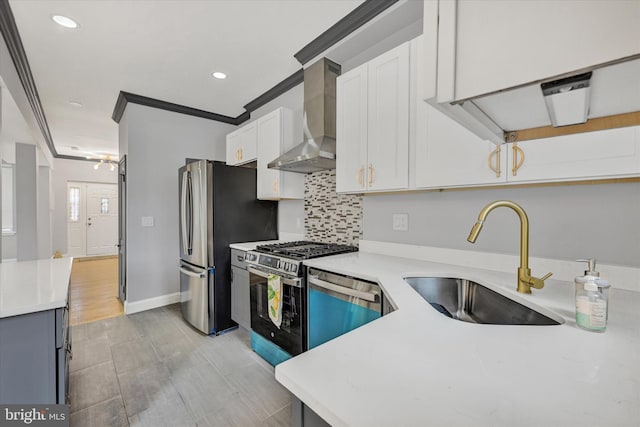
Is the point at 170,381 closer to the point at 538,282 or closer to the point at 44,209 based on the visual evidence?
the point at 538,282

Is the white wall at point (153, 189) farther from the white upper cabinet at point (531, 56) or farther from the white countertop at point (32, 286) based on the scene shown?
the white upper cabinet at point (531, 56)

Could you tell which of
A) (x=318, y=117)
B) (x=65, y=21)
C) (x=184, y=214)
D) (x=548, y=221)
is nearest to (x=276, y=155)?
(x=318, y=117)

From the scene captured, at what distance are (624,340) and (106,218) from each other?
9.76 m

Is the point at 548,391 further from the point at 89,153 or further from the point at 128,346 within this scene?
the point at 89,153

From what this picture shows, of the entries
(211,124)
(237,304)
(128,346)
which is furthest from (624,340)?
(211,124)

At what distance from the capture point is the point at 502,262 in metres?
1.64

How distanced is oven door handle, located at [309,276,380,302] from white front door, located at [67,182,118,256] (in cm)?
751

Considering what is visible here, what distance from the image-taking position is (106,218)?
7.84 m

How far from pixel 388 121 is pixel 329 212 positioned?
1115 mm

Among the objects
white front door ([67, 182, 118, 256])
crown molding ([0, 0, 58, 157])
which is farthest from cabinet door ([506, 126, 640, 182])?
white front door ([67, 182, 118, 256])

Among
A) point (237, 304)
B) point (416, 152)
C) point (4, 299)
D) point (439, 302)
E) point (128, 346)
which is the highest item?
point (416, 152)

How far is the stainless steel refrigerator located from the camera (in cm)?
277

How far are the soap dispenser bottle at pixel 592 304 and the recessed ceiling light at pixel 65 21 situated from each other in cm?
343

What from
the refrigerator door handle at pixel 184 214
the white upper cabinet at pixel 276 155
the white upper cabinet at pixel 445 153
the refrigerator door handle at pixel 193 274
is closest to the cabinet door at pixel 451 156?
the white upper cabinet at pixel 445 153
